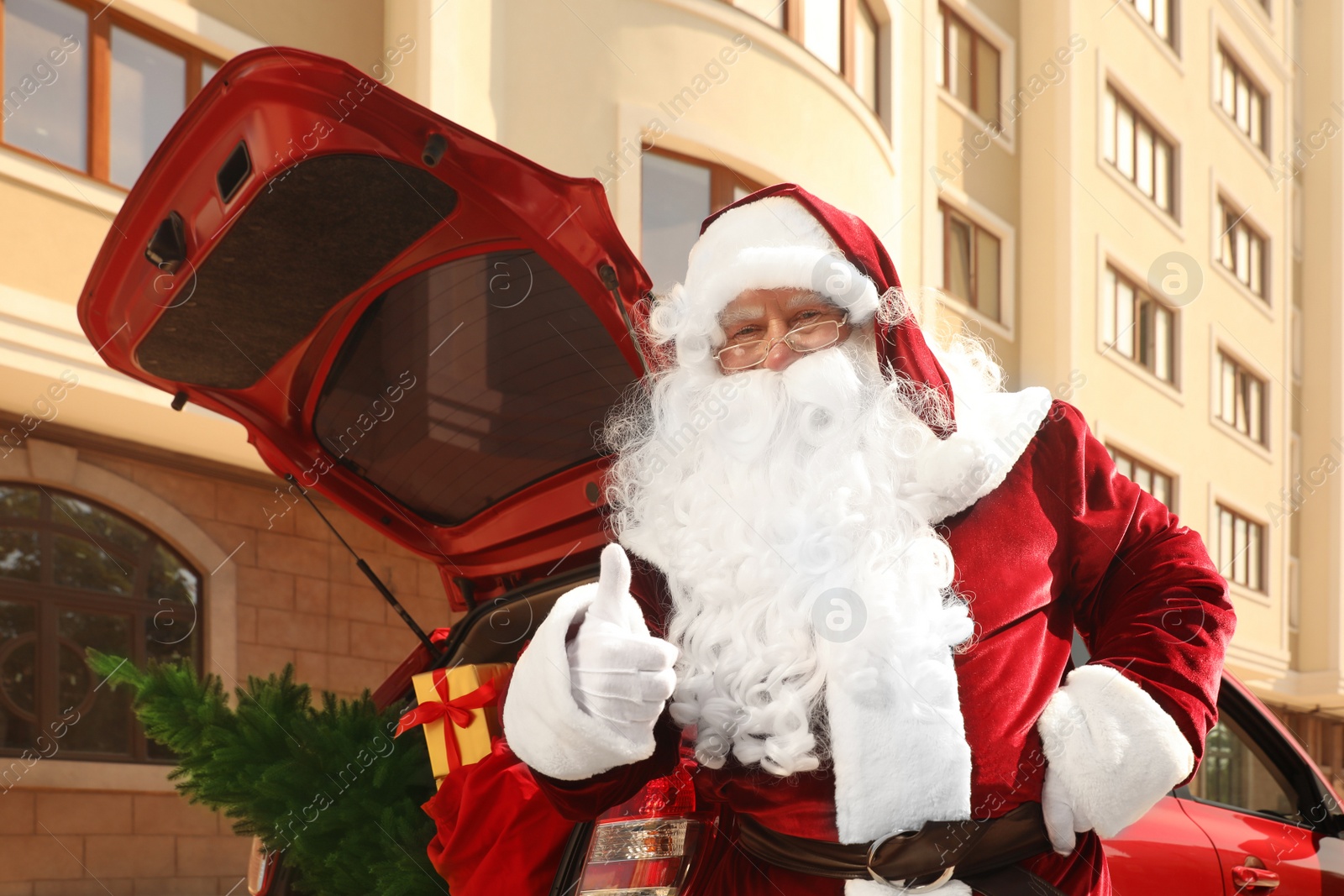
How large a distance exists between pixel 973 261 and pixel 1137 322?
413 centimetres

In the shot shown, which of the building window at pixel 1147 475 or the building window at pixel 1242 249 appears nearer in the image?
the building window at pixel 1147 475

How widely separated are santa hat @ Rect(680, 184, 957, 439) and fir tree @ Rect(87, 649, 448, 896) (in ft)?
4.36

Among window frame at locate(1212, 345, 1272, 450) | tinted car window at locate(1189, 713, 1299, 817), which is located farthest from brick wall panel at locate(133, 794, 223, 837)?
window frame at locate(1212, 345, 1272, 450)

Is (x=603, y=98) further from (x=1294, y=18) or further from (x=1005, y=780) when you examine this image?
(x=1294, y=18)

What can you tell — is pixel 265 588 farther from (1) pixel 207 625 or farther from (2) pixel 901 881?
(2) pixel 901 881

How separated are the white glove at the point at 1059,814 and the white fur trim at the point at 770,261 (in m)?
0.94

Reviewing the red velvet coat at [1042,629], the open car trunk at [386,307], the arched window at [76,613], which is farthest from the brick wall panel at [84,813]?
the red velvet coat at [1042,629]

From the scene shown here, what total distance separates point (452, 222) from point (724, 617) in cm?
136

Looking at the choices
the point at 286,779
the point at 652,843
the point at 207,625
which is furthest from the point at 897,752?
the point at 207,625

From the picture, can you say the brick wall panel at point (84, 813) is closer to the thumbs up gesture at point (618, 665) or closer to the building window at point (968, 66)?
the thumbs up gesture at point (618, 665)

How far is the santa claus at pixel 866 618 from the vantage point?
1785 mm

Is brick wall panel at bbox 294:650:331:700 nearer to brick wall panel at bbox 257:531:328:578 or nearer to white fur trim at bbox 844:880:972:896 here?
brick wall panel at bbox 257:531:328:578

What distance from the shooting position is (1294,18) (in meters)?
23.2

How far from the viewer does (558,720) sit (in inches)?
70.6
